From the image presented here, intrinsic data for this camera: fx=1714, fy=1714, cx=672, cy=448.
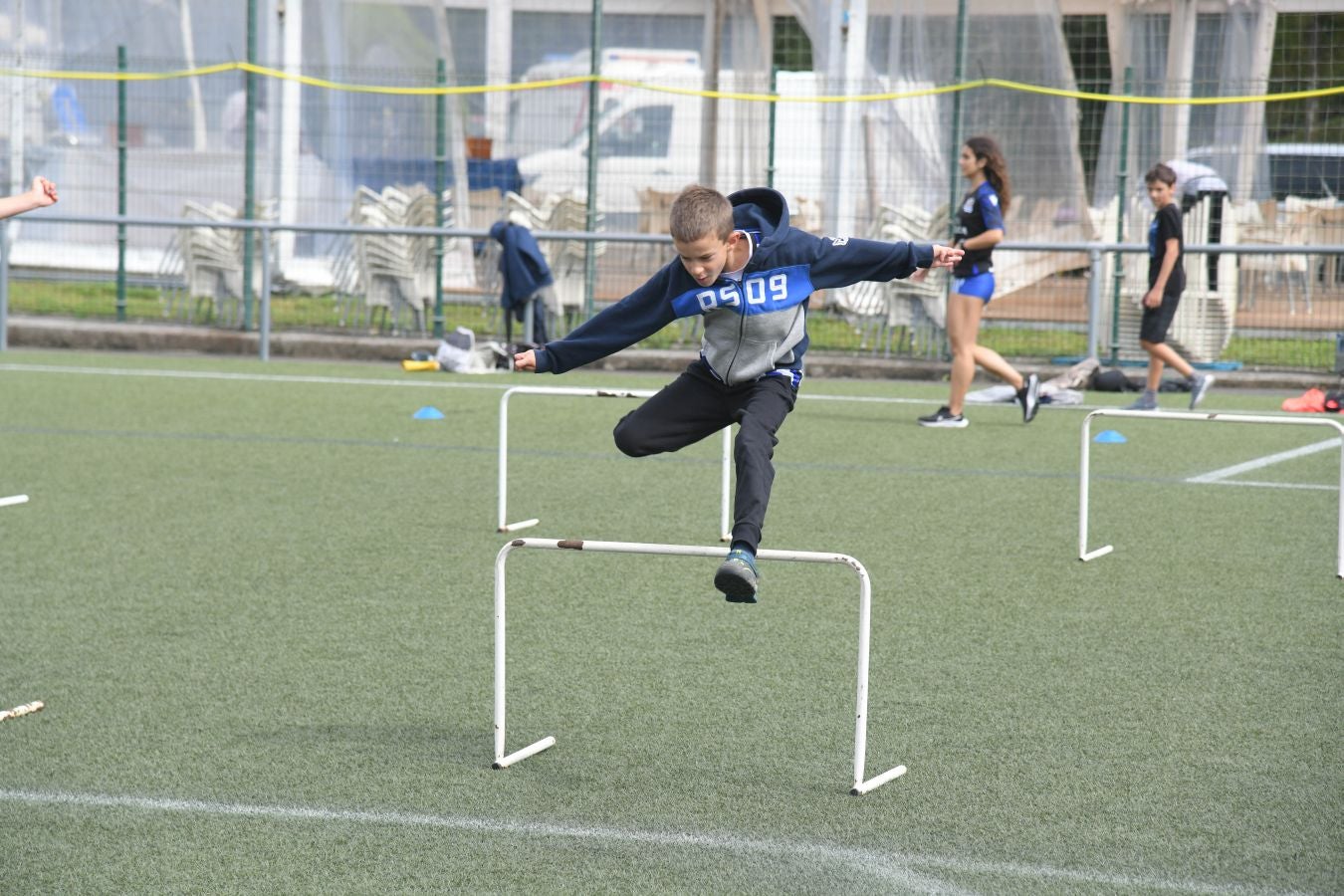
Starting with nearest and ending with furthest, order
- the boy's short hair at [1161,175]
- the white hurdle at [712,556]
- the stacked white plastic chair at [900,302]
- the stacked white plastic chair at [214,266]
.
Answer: the white hurdle at [712,556]
the boy's short hair at [1161,175]
the stacked white plastic chair at [900,302]
the stacked white plastic chair at [214,266]

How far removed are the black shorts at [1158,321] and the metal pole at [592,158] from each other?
583 centimetres

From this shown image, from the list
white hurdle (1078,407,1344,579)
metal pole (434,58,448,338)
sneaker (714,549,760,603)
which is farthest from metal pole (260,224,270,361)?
sneaker (714,549,760,603)

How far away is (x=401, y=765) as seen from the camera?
4727 mm

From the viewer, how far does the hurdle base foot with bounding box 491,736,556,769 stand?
471 cm

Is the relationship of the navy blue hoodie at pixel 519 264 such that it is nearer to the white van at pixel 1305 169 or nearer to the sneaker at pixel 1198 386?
the sneaker at pixel 1198 386

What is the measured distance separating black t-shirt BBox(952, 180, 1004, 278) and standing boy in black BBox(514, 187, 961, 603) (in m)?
6.16

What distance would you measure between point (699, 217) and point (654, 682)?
1508 mm

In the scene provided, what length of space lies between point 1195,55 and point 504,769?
13.8 metres

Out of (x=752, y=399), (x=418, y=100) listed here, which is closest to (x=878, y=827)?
(x=752, y=399)

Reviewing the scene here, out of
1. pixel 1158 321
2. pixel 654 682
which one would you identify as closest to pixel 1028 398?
Result: pixel 1158 321

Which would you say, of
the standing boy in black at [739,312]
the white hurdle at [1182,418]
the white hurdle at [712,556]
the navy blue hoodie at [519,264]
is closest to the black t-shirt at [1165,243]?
the navy blue hoodie at [519,264]

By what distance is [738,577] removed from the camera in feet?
15.5

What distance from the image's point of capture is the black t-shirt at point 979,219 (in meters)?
12.0

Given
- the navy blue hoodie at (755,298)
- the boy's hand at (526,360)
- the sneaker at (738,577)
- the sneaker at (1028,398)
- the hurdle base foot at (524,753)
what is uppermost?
the navy blue hoodie at (755,298)
